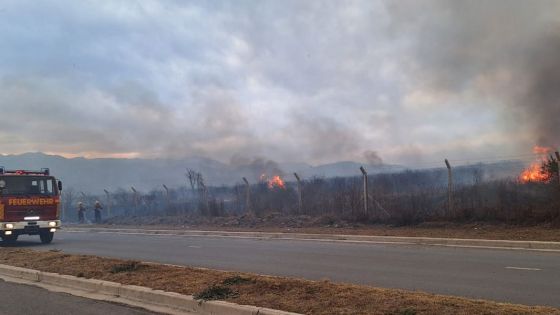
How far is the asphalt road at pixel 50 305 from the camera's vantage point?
690cm

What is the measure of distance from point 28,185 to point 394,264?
515 inches

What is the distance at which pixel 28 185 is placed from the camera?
691 inches

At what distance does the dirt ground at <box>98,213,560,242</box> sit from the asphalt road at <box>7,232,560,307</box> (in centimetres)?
253

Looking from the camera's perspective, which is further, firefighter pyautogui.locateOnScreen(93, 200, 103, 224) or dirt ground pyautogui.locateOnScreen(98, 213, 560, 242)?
firefighter pyautogui.locateOnScreen(93, 200, 103, 224)

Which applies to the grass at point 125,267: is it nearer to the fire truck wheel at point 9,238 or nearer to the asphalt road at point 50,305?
the asphalt road at point 50,305

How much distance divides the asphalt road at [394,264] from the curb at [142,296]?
283 centimetres

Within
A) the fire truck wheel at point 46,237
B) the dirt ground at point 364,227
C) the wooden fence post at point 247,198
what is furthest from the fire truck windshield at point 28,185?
the wooden fence post at point 247,198

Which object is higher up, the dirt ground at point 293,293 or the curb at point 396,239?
the dirt ground at point 293,293

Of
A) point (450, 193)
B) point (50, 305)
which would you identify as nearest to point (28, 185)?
point (50, 305)

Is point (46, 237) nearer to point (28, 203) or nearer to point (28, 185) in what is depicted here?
point (28, 203)

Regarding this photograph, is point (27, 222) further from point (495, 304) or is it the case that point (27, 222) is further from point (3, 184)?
point (495, 304)

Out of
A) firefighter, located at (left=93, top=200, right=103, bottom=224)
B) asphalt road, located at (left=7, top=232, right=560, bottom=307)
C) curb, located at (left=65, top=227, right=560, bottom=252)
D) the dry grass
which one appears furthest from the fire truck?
firefighter, located at (left=93, top=200, right=103, bottom=224)

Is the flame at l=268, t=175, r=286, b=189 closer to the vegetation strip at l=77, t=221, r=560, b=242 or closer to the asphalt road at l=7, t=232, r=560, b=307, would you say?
the vegetation strip at l=77, t=221, r=560, b=242

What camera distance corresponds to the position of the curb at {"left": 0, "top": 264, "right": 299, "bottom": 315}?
6.23m
